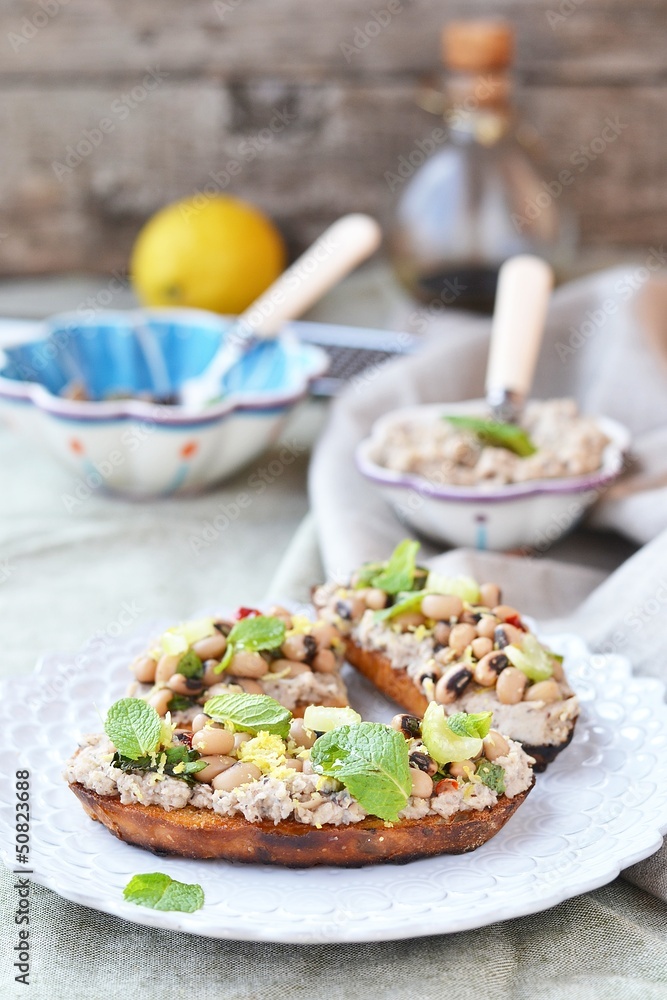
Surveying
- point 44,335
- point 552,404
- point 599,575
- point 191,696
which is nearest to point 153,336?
point 44,335

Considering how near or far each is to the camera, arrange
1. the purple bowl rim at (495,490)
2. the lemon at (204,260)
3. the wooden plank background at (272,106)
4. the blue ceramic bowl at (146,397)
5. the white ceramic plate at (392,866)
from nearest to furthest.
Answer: the white ceramic plate at (392,866) < the purple bowl rim at (495,490) < the blue ceramic bowl at (146,397) < the lemon at (204,260) < the wooden plank background at (272,106)

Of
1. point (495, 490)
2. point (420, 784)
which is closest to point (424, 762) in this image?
point (420, 784)

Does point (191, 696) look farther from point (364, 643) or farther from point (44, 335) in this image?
point (44, 335)

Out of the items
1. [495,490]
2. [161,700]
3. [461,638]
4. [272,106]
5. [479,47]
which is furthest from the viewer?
[272,106]

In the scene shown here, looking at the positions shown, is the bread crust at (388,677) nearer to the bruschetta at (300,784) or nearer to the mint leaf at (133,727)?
the bruschetta at (300,784)

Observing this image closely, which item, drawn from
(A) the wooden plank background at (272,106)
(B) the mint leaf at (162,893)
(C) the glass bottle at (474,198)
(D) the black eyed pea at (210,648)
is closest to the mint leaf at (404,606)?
(D) the black eyed pea at (210,648)

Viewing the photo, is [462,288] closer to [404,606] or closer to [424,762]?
[404,606]
